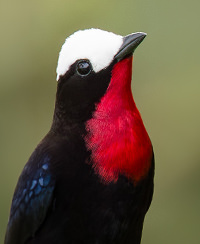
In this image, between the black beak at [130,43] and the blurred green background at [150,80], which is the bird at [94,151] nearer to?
the black beak at [130,43]

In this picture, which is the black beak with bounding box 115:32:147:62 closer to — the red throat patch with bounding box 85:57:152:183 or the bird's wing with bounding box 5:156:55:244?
the red throat patch with bounding box 85:57:152:183

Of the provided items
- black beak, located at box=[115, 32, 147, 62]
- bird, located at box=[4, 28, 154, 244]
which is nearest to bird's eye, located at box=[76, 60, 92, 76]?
bird, located at box=[4, 28, 154, 244]

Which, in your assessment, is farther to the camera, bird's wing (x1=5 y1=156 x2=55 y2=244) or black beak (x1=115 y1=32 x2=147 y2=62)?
bird's wing (x1=5 y1=156 x2=55 y2=244)

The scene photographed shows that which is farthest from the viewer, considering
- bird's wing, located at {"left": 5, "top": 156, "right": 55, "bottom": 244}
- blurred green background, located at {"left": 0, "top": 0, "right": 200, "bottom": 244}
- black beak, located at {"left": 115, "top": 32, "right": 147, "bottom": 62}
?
blurred green background, located at {"left": 0, "top": 0, "right": 200, "bottom": 244}

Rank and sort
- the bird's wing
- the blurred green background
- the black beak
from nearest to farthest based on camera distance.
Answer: the black beak
the bird's wing
the blurred green background

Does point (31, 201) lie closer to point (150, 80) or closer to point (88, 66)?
point (88, 66)

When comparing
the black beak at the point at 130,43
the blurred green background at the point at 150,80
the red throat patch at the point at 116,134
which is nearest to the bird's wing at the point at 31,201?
the red throat patch at the point at 116,134

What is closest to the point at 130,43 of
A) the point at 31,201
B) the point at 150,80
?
the point at 31,201

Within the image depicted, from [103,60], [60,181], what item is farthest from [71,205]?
[103,60]
